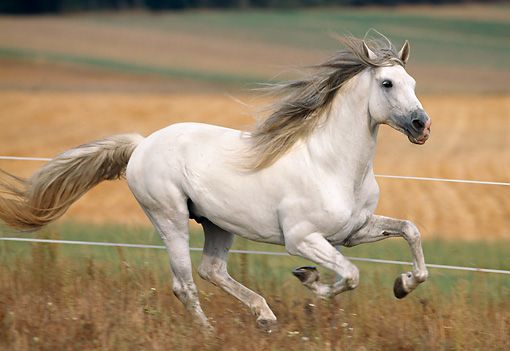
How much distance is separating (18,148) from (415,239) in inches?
746

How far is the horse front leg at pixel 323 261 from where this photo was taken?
628 centimetres

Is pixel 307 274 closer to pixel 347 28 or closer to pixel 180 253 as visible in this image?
pixel 180 253

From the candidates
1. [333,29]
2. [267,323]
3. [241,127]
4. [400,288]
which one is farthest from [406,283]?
[333,29]

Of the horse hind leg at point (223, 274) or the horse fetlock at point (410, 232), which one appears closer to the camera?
the horse fetlock at point (410, 232)

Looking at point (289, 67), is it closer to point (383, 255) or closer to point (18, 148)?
point (383, 255)

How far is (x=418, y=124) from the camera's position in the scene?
6.10 m

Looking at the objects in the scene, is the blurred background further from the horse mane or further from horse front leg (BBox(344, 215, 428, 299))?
horse front leg (BBox(344, 215, 428, 299))

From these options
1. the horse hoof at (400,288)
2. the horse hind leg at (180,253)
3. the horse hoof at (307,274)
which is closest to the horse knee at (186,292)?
the horse hind leg at (180,253)

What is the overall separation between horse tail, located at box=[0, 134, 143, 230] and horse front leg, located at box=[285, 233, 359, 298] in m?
1.65

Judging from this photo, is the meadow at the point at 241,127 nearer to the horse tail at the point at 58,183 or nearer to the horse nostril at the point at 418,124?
the horse tail at the point at 58,183

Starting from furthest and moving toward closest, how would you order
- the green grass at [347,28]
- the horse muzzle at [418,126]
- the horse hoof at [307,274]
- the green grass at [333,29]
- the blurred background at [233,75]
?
the green grass at [347,28], the green grass at [333,29], the blurred background at [233,75], the horse hoof at [307,274], the horse muzzle at [418,126]

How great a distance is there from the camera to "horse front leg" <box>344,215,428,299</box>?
639cm

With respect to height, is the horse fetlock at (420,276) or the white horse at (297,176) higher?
the white horse at (297,176)

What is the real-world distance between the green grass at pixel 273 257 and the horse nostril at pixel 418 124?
1780 mm
